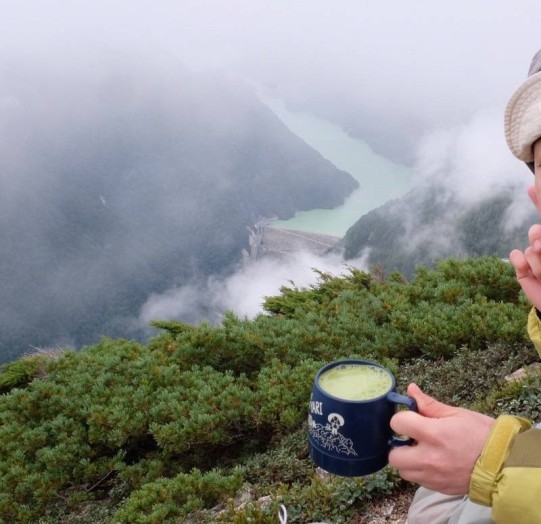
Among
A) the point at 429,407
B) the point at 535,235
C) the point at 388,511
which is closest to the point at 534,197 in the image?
the point at 535,235

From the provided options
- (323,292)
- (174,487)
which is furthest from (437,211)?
(174,487)

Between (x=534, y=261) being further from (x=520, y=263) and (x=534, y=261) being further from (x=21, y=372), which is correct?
(x=21, y=372)

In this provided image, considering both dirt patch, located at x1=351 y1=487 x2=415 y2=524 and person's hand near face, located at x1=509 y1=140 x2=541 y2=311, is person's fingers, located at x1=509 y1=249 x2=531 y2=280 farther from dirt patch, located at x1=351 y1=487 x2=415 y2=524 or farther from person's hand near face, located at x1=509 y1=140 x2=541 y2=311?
dirt patch, located at x1=351 y1=487 x2=415 y2=524

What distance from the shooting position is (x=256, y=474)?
3746mm

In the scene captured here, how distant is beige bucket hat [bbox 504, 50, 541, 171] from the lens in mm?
1489

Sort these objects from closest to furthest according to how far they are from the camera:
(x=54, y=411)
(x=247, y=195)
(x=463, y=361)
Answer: (x=463, y=361)
(x=54, y=411)
(x=247, y=195)

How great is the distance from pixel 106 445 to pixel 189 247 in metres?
103

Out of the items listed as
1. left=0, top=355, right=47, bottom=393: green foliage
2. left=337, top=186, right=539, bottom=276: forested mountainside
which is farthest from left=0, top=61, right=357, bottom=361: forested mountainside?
left=0, top=355, right=47, bottom=393: green foliage

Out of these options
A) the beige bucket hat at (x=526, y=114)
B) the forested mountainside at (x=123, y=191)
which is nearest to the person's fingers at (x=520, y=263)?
the beige bucket hat at (x=526, y=114)

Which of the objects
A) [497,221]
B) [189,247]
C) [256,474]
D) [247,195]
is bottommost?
[256,474]

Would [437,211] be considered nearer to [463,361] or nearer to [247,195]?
[247,195]

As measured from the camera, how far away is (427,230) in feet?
233

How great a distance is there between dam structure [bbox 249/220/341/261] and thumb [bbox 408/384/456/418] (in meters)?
80.2

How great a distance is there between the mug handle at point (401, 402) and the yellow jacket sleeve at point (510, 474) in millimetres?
223
